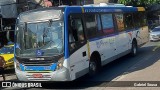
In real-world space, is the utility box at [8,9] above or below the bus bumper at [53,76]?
above

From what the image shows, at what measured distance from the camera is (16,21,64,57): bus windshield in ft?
34.9

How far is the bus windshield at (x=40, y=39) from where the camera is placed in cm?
1065

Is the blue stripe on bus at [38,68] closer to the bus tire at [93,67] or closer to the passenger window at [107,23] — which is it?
the bus tire at [93,67]

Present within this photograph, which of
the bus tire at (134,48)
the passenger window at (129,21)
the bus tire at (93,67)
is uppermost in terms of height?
the passenger window at (129,21)

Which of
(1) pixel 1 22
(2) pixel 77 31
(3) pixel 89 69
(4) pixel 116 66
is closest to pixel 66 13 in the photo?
(2) pixel 77 31

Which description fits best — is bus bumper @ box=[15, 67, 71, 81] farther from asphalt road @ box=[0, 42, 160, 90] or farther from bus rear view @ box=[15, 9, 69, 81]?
asphalt road @ box=[0, 42, 160, 90]

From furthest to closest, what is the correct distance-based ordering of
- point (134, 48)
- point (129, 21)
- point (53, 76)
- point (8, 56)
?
1. point (134, 48)
2. point (129, 21)
3. point (8, 56)
4. point (53, 76)

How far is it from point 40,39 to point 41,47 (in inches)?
10.7

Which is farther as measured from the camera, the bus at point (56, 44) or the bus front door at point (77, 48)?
the bus front door at point (77, 48)

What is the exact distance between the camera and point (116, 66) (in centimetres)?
1519

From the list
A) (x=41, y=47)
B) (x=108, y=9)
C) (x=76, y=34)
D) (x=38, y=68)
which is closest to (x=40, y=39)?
(x=41, y=47)

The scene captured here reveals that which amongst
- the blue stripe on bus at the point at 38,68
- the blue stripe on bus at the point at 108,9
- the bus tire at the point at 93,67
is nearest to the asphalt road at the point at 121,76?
the bus tire at the point at 93,67

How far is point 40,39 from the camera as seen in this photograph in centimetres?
1084

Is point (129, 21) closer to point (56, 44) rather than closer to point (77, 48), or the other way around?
point (77, 48)
